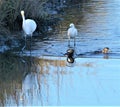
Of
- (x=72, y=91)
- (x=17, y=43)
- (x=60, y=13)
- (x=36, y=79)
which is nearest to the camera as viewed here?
(x=72, y=91)

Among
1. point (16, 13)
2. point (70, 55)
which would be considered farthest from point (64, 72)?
point (16, 13)

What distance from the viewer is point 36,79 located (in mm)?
10484

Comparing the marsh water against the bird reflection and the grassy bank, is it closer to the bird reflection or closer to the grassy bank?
the bird reflection

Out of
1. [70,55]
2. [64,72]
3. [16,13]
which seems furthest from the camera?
[16,13]

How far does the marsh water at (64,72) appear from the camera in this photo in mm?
9008

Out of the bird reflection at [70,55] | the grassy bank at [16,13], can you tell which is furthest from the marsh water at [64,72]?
the grassy bank at [16,13]

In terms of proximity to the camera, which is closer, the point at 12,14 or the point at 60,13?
the point at 12,14

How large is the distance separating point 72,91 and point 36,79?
126 cm

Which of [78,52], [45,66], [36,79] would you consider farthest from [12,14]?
[36,79]

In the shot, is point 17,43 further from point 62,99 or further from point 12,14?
point 62,99

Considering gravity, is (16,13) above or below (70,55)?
above

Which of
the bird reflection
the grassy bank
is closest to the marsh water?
the bird reflection

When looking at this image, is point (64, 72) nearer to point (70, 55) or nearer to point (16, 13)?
point (70, 55)

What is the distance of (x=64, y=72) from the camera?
36.3 feet
